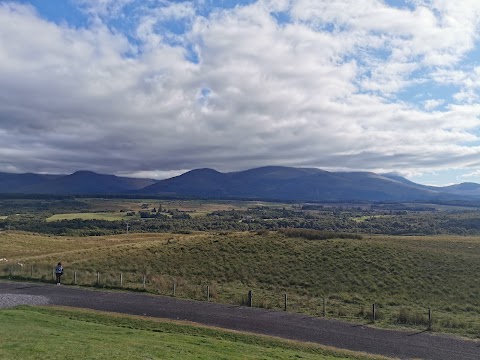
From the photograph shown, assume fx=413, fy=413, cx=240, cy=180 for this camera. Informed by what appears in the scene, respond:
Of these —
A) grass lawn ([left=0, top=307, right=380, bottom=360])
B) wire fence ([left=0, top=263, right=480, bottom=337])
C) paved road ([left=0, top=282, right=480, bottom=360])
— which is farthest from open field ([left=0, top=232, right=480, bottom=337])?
grass lawn ([left=0, top=307, right=380, bottom=360])

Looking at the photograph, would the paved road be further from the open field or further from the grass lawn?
the open field

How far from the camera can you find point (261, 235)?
59.5 m

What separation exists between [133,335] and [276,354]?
254 inches

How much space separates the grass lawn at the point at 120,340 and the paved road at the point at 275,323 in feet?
5.65

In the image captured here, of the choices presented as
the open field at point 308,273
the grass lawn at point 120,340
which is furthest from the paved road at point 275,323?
the open field at point 308,273

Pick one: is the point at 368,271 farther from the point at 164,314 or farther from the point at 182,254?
the point at 164,314

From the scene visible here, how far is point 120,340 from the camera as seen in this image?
54.6 ft

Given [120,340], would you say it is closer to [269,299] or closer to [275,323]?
[275,323]

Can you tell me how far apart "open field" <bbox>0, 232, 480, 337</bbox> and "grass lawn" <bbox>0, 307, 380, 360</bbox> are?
8020mm

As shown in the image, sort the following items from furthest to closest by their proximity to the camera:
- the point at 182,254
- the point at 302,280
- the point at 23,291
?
the point at 182,254 → the point at 302,280 → the point at 23,291

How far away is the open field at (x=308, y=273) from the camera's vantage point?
2930 centimetres

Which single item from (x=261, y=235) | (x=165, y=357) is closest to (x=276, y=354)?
(x=165, y=357)

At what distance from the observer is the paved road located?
1953cm

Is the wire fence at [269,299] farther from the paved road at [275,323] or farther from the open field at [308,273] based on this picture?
the paved road at [275,323]
